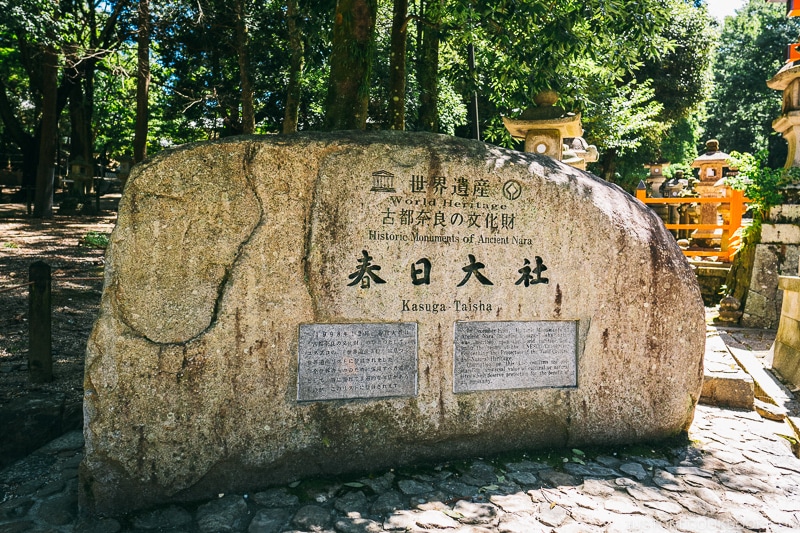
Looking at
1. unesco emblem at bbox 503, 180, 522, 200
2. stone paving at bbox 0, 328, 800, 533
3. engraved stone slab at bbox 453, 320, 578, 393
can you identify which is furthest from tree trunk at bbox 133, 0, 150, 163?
engraved stone slab at bbox 453, 320, 578, 393

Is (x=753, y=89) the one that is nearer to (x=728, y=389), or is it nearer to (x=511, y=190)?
(x=728, y=389)

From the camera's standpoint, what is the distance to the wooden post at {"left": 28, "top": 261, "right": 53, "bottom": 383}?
14.5ft

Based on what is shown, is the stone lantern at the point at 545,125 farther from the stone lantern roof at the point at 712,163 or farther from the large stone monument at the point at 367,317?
the stone lantern roof at the point at 712,163

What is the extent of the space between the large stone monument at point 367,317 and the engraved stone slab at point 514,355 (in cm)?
1

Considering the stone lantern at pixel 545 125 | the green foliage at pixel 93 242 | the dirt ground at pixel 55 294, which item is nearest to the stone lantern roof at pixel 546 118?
the stone lantern at pixel 545 125

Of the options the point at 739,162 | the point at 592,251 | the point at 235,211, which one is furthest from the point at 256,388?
the point at 739,162

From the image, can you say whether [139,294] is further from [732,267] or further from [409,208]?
[732,267]

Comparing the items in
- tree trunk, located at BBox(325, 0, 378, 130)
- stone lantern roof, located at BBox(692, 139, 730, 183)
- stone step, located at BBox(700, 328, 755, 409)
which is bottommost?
stone step, located at BBox(700, 328, 755, 409)

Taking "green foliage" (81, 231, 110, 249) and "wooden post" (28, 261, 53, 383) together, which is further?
"green foliage" (81, 231, 110, 249)

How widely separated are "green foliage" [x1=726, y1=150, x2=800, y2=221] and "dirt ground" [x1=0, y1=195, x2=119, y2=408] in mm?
9477

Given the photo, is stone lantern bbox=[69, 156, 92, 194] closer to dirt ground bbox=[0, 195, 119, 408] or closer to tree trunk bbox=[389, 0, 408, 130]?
dirt ground bbox=[0, 195, 119, 408]

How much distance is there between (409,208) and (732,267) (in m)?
8.19

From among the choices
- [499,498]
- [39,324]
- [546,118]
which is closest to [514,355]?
[499,498]

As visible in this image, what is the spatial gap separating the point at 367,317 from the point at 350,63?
3139mm
